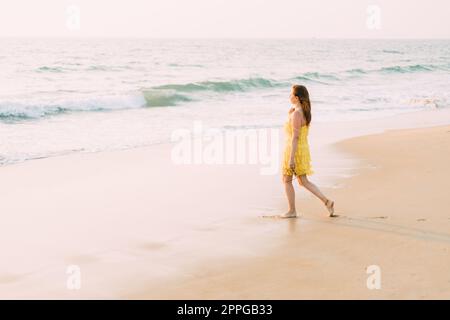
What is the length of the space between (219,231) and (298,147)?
1.33m

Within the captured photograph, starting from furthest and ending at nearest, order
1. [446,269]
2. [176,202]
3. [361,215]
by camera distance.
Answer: [176,202] < [361,215] < [446,269]

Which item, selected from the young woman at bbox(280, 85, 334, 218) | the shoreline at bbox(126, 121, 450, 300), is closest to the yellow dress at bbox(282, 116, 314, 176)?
the young woman at bbox(280, 85, 334, 218)

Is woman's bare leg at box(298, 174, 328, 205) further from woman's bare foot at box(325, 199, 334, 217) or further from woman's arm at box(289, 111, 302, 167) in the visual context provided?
woman's arm at box(289, 111, 302, 167)

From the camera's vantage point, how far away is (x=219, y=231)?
661 cm

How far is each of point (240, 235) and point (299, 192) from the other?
2158 mm

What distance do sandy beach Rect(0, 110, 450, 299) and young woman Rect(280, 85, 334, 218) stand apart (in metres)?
0.26

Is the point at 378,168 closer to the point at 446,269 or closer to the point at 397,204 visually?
the point at 397,204

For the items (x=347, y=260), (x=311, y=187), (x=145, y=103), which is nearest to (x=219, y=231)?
(x=311, y=187)

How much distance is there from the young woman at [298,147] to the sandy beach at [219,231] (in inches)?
10.4

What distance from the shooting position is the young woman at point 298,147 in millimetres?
6871

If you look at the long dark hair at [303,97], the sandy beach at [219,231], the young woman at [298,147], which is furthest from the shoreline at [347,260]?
the long dark hair at [303,97]

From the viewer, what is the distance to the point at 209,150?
12.5 meters

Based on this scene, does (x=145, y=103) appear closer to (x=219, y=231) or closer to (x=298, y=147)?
(x=298, y=147)
